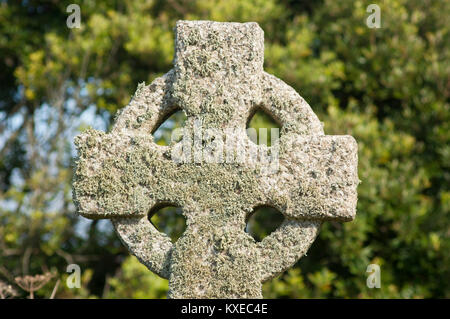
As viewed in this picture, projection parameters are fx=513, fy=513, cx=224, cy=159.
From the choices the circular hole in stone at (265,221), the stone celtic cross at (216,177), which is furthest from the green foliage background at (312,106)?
the stone celtic cross at (216,177)

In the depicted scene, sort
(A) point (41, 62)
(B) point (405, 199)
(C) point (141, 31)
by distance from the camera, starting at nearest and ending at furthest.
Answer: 1. (B) point (405, 199)
2. (C) point (141, 31)
3. (A) point (41, 62)

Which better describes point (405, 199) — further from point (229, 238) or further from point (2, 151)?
point (2, 151)

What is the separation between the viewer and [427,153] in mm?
6148

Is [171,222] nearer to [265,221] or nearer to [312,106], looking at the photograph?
[265,221]

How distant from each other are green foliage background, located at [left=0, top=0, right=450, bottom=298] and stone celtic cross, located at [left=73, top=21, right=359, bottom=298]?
9.08ft

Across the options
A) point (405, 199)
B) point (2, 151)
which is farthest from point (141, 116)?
point (2, 151)

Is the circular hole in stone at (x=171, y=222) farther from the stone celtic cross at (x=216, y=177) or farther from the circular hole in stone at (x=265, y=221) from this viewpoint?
the stone celtic cross at (x=216, y=177)

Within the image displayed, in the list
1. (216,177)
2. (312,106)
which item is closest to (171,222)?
(312,106)

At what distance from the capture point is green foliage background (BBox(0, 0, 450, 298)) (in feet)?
18.6

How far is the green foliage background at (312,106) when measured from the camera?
5.68 meters

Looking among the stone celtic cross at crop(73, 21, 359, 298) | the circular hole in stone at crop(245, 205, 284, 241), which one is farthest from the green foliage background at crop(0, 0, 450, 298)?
the stone celtic cross at crop(73, 21, 359, 298)

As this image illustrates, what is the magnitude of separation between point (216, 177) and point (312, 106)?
3.75m
